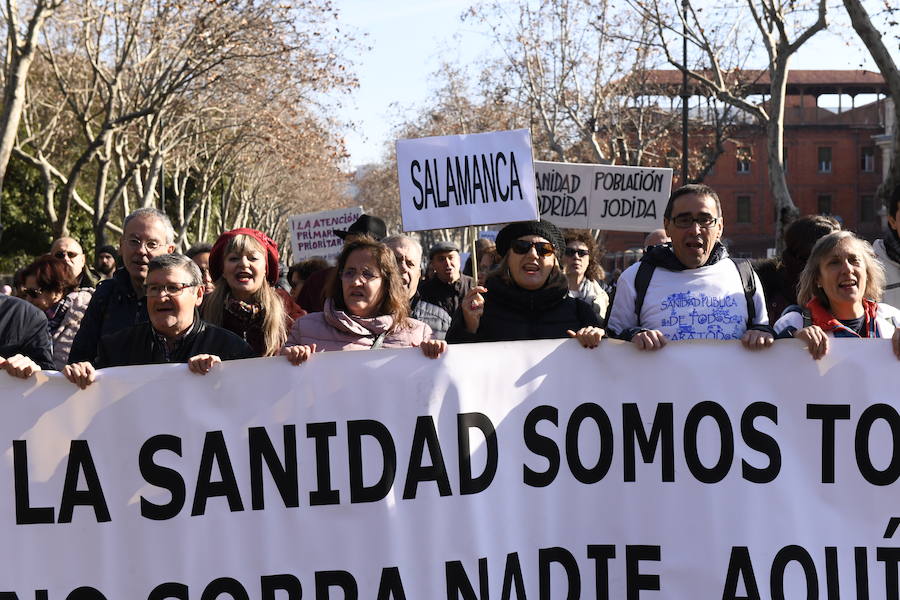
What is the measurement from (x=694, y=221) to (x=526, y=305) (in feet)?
2.31

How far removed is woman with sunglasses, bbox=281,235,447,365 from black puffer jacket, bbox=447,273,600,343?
22cm

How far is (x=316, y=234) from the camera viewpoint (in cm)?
1662

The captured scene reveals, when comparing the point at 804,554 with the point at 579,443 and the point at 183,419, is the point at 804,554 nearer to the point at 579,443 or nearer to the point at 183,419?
the point at 579,443

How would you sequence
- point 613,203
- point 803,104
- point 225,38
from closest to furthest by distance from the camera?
point 613,203 → point 225,38 → point 803,104

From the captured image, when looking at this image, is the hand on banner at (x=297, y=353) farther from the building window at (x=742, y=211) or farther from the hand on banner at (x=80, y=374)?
the building window at (x=742, y=211)

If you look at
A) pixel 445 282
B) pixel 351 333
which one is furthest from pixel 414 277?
pixel 351 333

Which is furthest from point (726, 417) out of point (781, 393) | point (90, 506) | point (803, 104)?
point (803, 104)

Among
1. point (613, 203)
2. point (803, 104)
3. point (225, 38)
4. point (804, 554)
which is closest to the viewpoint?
point (804, 554)

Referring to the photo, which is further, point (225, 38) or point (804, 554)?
point (225, 38)

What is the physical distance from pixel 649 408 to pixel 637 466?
0.66 ft

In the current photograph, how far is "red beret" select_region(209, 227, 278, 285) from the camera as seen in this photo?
5180mm

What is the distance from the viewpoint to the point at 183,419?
400 cm

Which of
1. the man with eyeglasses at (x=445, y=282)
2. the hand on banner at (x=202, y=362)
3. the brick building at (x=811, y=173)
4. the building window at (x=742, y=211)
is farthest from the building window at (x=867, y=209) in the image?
the hand on banner at (x=202, y=362)

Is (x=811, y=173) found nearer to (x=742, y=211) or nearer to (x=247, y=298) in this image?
(x=742, y=211)
